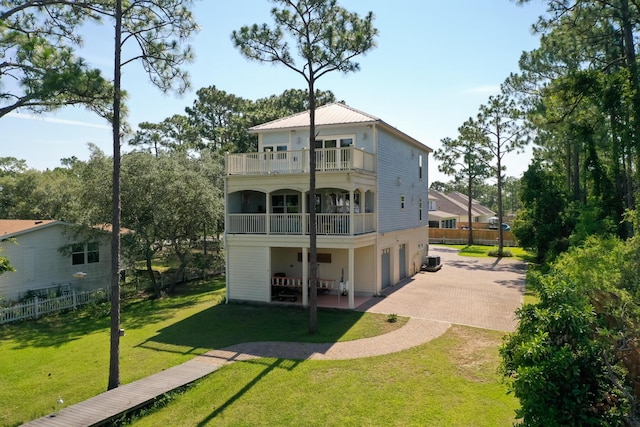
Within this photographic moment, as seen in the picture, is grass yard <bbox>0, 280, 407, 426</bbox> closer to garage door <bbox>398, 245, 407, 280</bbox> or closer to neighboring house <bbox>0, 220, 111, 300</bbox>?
neighboring house <bbox>0, 220, 111, 300</bbox>

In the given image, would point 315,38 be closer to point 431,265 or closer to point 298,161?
point 298,161

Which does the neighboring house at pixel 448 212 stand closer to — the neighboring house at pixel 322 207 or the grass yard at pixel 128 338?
the neighboring house at pixel 322 207

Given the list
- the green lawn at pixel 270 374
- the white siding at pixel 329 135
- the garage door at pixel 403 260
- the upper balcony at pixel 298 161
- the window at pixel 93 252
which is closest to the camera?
the green lawn at pixel 270 374

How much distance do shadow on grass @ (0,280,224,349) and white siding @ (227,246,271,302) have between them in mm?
2724

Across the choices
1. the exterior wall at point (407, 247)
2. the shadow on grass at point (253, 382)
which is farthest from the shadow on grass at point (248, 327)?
the exterior wall at point (407, 247)

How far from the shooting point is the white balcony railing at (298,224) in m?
16.1

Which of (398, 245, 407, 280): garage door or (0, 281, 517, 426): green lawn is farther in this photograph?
(398, 245, 407, 280): garage door

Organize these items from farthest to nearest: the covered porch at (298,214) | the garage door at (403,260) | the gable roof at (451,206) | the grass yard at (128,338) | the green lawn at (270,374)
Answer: the gable roof at (451,206)
the garage door at (403,260)
the covered porch at (298,214)
the grass yard at (128,338)
the green lawn at (270,374)

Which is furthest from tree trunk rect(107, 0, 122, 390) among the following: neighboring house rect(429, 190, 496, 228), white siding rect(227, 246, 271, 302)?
neighboring house rect(429, 190, 496, 228)

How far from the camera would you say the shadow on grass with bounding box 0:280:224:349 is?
1452 centimetres

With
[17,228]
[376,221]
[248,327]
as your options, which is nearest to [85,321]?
[17,228]

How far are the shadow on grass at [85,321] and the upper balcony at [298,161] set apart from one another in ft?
23.3

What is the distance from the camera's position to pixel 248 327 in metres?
Answer: 14.2

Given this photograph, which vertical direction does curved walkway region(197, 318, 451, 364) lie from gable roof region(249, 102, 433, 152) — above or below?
below
